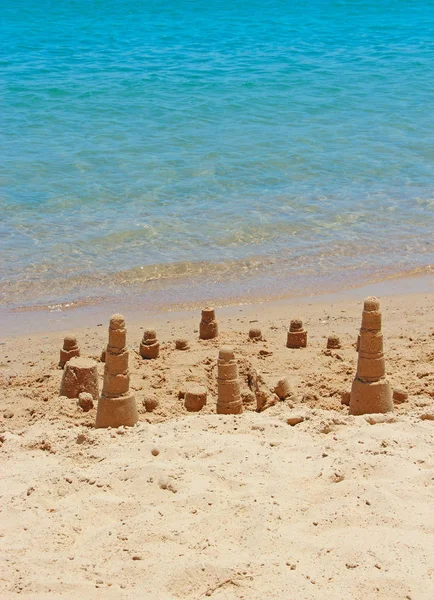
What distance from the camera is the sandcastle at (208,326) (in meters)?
9.41

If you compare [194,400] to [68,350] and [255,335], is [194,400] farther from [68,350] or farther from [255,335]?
[255,335]

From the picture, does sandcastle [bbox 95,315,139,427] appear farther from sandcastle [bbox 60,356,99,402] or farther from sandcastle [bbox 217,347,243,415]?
sandcastle [bbox 60,356,99,402]

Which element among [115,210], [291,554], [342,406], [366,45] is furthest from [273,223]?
[366,45]

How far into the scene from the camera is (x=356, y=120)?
20219 mm

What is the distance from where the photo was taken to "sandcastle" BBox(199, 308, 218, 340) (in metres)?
9.41

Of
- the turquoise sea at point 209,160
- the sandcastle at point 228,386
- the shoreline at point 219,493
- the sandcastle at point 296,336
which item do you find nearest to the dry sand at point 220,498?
the shoreline at point 219,493

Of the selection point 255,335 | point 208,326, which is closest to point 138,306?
point 208,326

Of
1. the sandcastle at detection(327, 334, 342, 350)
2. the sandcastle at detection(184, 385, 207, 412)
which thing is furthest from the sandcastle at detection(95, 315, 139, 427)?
the sandcastle at detection(327, 334, 342, 350)

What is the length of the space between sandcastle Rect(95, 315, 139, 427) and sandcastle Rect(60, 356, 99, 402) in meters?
0.84

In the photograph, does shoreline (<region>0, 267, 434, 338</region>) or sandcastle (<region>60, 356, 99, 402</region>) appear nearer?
sandcastle (<region>60, 356, 99, 402</region>)

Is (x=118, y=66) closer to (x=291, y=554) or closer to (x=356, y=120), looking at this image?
(x=356, y=120)

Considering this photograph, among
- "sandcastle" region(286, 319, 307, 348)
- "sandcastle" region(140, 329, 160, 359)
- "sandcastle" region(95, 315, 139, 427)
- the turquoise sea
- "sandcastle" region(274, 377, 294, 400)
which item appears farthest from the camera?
the turquoise sea

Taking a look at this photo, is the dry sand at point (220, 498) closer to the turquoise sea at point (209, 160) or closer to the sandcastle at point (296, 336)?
the sandcastle at point (296, 336)

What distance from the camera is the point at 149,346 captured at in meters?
8.77
